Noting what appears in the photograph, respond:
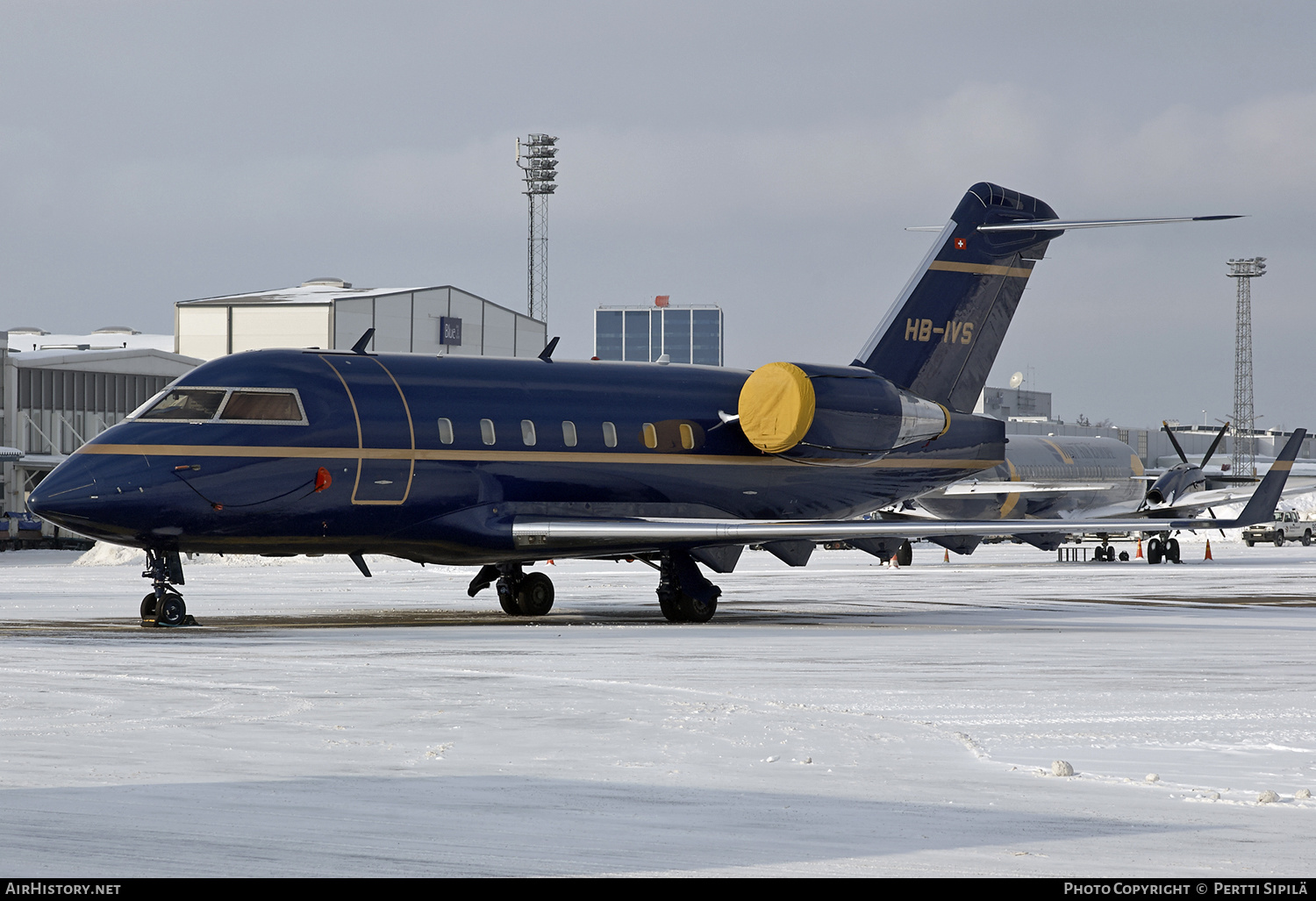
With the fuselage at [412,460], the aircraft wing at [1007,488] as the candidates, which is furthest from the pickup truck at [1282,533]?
the fuselage at [412,460]


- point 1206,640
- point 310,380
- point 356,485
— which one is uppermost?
point 310,380

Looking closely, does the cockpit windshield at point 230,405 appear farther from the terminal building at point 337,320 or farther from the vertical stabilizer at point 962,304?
the terminal building at point 337,320

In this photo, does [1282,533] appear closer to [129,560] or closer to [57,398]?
[129,560]

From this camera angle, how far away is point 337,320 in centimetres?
6919

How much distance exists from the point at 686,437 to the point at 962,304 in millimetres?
6537

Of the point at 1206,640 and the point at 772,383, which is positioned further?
the point at 772,383

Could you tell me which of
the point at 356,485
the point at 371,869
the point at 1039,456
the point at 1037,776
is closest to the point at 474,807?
the point at 371,869

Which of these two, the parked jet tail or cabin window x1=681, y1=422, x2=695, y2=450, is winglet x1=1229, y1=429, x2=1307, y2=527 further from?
cabin window x1=681, y1=422, x2=695, y2=450

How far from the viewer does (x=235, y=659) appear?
15336mm

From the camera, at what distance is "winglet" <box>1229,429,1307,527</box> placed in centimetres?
2900

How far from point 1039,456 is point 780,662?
48791 millimetres

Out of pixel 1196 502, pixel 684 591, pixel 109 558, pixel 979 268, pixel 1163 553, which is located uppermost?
pixel 979 268

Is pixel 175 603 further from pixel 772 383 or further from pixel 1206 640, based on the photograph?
pixel 1206 640

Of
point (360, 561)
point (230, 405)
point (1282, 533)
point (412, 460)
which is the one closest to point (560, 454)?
point (412, 460)
